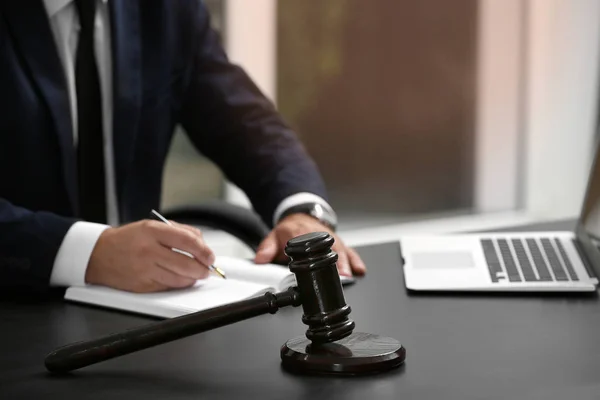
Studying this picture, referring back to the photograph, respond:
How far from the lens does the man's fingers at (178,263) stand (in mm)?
1244

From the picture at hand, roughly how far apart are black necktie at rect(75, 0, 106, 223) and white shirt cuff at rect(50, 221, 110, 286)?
19.5 inches

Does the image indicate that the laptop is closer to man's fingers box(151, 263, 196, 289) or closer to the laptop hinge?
the laptop hinge

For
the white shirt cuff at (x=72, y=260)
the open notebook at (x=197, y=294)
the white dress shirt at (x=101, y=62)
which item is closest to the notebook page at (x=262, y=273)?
the open notebook at (x=197, y=294)

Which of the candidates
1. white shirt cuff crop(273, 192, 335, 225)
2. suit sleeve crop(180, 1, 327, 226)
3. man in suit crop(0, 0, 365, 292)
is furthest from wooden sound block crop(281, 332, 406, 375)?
suit sleeve crop(180, 1, 327, 226)

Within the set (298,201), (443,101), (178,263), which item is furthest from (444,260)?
(443,101)

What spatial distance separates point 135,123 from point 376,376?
1040 mm

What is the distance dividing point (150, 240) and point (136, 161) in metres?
0.68

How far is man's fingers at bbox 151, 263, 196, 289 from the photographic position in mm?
1244

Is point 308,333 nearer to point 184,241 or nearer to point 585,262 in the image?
point 184,241

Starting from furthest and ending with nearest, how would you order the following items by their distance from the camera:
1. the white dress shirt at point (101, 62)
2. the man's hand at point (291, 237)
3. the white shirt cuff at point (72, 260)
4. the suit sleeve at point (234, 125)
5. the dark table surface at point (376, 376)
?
the suit sleeve at point (234, 125), the white dress shirt at point (101, 62), the man's hand at point (291, 237), the white shirt cuff at point (72, 260), the dark table surface at point (376, 376)

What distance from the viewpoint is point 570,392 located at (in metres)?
0.86

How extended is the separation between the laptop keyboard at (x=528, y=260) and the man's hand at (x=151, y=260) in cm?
43

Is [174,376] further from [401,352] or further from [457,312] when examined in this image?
[457,312]

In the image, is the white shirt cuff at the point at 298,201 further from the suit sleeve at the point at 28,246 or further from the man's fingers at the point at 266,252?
the suit sleeve at the point at 28,246
